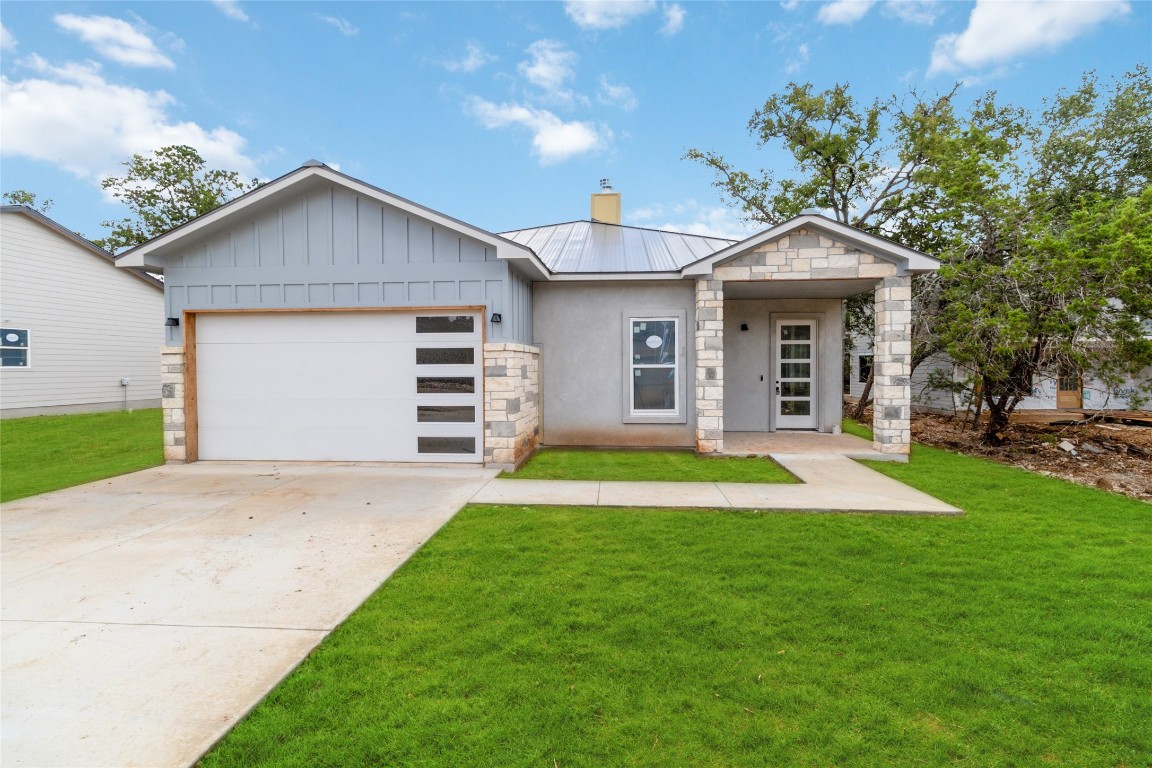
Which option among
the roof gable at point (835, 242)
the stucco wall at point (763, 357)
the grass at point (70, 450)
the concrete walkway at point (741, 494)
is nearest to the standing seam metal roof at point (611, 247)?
the roof gable at point (835, 242)

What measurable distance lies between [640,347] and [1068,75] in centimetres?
1775

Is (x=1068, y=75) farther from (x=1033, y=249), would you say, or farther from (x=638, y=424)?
(x=638, y=424)

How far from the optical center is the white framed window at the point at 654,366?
9391mm

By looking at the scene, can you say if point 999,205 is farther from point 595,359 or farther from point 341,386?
point 341,386

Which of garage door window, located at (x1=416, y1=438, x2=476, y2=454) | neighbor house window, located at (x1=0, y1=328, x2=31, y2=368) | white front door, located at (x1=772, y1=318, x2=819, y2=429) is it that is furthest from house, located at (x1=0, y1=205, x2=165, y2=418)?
white front door, located at (x1=772, y1=318, x2=819, y2=429)

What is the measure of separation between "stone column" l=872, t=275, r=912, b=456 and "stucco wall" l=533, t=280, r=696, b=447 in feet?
9.81

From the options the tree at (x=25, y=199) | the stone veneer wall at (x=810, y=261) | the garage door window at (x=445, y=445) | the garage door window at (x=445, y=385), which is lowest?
the garage door window at (x=445, y=445)

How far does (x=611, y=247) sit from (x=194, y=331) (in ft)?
24.6

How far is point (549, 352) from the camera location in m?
9.55

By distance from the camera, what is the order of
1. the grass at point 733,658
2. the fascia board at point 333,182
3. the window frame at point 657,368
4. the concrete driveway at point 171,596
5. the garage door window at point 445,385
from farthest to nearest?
the window frame at point 657,368 → the garage door window at point 445,385 → the fascia board at point 333,182 → the concrete driveway at point 171,596 → the grass at point 733,658

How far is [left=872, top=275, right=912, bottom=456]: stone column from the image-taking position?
822cm

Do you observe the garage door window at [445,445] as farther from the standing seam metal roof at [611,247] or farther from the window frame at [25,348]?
the window frame at [25,348]

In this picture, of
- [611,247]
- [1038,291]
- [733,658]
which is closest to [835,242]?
[1038,291]

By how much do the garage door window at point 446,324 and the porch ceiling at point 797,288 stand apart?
426cm
